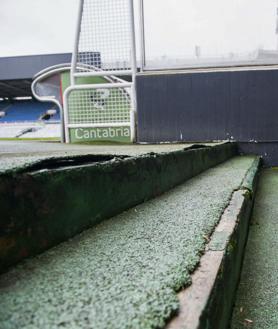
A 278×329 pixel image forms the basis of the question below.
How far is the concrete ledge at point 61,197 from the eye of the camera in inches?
22.9

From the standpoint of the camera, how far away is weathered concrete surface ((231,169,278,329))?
794 millimetres

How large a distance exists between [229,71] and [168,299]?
13.8 feet

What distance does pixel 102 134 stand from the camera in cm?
464

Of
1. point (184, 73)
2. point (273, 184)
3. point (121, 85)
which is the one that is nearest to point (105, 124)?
point (121, 85)

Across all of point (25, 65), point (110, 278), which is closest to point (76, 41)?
point (110, 278)

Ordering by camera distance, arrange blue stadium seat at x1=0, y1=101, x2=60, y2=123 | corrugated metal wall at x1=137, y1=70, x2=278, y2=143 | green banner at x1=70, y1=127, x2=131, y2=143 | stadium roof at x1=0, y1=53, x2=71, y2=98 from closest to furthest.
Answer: corrugated metal wall at x1=137, y1=70, x2=278, y2=143 < green banner at x1=70, y1=127, x2=131, y2=143 < stadium roof at x1=0, y1=53, x2=71, y2=98 < blue stadium seat at x1=0, y1=101, x2=60, y2=123

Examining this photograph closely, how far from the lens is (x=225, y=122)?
438 cm

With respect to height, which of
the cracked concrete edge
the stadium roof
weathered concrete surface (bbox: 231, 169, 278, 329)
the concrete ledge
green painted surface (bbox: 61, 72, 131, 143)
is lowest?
weathered concrete surface (bbox: 231, 169, 278, 329)

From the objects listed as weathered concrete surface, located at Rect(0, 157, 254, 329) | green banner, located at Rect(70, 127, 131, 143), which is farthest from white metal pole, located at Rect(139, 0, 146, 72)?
weathered concrete surface, located at Rect(0, 157, 254, 329)

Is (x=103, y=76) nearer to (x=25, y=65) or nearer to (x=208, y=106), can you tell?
(x=208, y=106)

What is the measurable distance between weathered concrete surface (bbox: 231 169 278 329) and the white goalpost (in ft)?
10.3

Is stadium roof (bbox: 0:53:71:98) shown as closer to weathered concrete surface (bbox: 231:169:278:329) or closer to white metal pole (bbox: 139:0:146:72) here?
white metal pole (bbox: 139:0:146:72)

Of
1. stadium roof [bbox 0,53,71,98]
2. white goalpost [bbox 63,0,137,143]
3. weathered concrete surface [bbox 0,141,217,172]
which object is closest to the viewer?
weathered concrete surface [bbox 0,141,217,172]

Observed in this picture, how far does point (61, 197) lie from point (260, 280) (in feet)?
2.04
